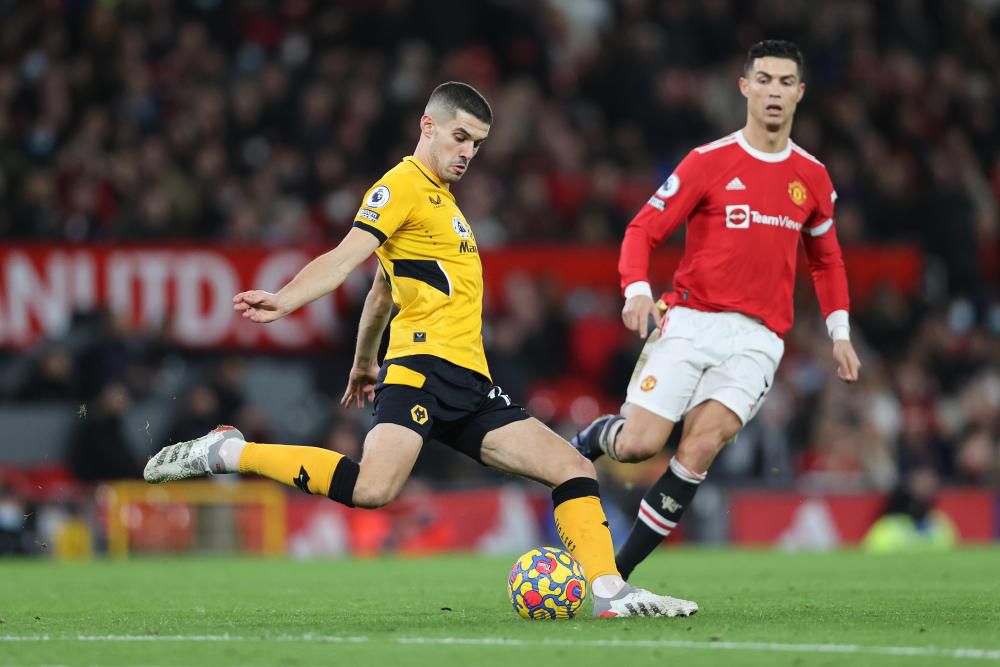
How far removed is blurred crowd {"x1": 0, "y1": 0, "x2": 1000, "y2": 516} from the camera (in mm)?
15547

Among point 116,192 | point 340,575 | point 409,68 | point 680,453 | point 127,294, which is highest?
point 409,68

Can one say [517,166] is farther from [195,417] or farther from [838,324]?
[838,324]

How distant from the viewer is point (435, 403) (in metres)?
6.95

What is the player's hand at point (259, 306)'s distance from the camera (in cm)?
631

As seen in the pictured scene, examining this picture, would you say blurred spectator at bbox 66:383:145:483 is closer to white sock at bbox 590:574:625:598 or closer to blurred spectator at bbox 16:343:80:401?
blurred spectator at bbox 16:343:80:401

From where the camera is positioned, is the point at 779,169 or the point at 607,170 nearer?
the point at 779,169

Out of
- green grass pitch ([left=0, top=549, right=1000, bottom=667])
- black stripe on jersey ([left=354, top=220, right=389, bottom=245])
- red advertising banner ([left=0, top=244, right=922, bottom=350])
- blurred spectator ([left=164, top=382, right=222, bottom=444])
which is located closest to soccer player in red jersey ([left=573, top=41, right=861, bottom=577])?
green grass pitch ([left=0, top=549, right=1000, bottom=667])

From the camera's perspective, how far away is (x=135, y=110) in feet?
54.1

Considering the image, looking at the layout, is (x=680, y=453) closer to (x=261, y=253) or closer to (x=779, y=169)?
(x=779, y=169)

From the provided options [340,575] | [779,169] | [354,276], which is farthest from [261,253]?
[779,169]

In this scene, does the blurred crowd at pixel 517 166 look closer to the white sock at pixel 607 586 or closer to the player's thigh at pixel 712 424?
the player's thigh at pixel 712 424

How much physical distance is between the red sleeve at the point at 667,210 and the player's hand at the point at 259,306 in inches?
80.3

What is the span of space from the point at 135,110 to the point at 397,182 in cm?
1016

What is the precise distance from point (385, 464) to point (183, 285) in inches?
359
